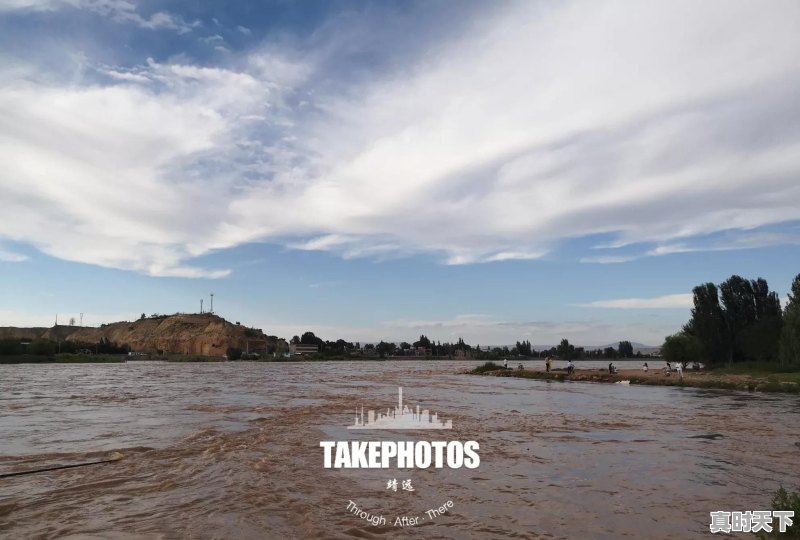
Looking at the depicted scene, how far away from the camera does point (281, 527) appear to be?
8352 mm

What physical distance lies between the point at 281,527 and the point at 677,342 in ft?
236

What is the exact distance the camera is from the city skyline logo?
1995cm

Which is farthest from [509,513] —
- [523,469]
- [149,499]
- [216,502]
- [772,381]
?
[772,381]

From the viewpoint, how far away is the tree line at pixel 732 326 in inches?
2255

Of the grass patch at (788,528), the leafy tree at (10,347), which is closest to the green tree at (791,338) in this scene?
the grass patch at (788,528)

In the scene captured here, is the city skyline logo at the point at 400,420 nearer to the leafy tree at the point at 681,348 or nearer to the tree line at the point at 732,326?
the tree line at the point at 732,326

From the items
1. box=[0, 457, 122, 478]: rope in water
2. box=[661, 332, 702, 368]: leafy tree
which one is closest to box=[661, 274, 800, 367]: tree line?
box=[661, 332, 702, 368]: leafy tree

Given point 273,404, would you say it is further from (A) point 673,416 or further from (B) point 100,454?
→ (A) point 673,416

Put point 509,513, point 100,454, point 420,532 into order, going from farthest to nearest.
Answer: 1. point 100,454
2. point 509,513
3. point 420,532

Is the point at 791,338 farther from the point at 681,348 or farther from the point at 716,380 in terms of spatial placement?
the point at 681,348

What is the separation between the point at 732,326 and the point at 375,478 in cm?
6796

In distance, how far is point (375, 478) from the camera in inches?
456

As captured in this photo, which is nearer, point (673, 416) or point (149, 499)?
point (149, 499)

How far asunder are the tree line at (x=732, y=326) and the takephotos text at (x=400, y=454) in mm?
51959
